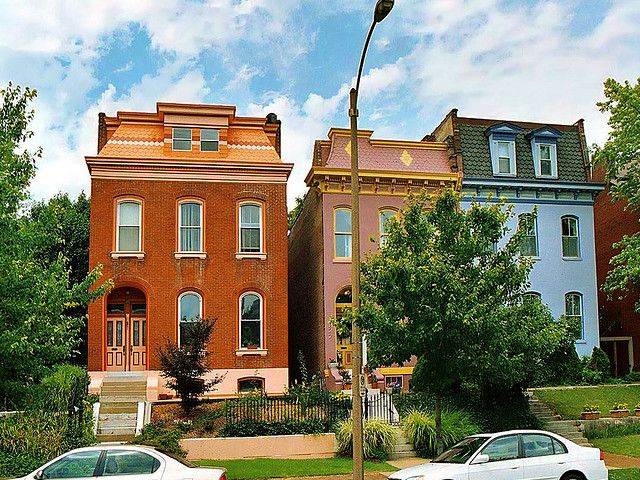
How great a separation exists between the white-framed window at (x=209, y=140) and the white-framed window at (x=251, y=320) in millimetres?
5677

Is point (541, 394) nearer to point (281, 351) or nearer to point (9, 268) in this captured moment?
point (281, 351)

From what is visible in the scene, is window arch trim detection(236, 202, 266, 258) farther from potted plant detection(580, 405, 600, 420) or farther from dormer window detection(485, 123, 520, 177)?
potted plant detection(580, 405, 600, 420)

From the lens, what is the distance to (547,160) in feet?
115

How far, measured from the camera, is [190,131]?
31094mm

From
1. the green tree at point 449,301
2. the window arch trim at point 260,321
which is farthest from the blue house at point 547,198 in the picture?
the green tree at point 449,301

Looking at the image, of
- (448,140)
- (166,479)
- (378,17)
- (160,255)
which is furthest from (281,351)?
(378,17)

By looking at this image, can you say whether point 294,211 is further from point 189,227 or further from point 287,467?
point 287,467

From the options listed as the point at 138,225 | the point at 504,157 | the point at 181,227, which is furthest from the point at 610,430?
the point at 138,225

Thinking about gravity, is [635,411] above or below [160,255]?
below

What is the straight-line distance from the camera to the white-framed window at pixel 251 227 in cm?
3052

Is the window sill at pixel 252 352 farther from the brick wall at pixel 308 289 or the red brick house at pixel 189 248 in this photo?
the brick wall at pixel 308 289

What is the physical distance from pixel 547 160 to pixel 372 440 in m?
17.7

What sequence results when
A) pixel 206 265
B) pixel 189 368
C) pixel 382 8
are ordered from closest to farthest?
pixel 382 8 → pixel 189 368 → pixel 206 265

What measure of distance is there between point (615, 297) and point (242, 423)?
22817mm
